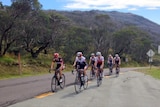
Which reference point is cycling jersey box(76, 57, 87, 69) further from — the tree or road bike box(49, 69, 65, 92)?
the tree

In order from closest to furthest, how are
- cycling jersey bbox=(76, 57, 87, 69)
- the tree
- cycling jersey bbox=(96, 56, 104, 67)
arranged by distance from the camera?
cycling jersey bbox=(76, 57, 87, 69)
cycling jersey bbox=(96, 56, 104, 67)
the tree

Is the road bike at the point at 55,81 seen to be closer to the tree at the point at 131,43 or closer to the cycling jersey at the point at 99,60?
the cycling jersey at the point at 99,60

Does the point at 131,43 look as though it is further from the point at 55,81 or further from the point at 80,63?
the point at 55,81

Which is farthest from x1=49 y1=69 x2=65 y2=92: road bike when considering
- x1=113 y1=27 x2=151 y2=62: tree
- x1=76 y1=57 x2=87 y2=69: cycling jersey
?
x1=113 y1=27 x2=151 y2=62: tree

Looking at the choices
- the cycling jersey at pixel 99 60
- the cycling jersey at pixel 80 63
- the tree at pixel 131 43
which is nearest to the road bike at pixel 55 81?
the cycling jersey at pixel 80 63

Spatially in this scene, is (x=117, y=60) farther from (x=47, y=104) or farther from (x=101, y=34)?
(x=101, y=34)

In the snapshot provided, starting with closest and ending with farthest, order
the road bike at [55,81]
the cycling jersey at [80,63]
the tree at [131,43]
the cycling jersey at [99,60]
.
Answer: the road bike at [55,81] < the cycling jersey at [80,63] < the cycling jersey at [99,60] < the tree at [131,43]

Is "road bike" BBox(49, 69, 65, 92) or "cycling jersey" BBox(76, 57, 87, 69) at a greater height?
"cycling jersey" BBox(76, 57, 87, 69)

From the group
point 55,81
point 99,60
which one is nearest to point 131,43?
point 99,60

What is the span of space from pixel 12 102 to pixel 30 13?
34895mm

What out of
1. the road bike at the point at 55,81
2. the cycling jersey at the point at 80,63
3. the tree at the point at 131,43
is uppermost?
the tree at the point at 131,43

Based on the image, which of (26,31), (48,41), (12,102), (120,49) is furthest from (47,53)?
(12,102)

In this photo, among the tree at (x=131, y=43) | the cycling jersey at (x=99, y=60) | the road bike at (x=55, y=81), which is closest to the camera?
the road bike at (x=55, y=81)

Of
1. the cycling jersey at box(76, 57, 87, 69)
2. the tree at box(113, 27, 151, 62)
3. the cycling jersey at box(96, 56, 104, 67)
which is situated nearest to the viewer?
the cycling jersey at box(76, 57, 87, 69)
